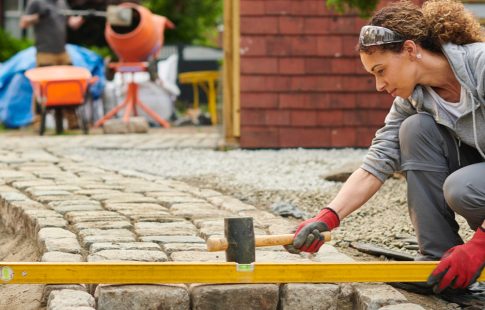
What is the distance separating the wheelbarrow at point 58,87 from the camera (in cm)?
1250

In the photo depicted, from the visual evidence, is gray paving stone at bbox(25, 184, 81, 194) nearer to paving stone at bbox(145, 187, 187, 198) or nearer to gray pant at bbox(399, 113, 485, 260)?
paving stone at bbox(145, 187, 187, 198)

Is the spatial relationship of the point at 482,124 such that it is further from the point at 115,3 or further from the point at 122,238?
the point at 115,3

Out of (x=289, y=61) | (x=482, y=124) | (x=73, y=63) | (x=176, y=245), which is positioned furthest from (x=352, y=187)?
(x=73, y=63)

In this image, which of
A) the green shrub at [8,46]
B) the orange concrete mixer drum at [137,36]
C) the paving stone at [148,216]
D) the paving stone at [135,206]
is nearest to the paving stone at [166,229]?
the paving stone at [148,216]

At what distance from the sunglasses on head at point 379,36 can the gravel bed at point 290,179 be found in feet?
3.68

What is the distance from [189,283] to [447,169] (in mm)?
1108

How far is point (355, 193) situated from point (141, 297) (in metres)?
0.96

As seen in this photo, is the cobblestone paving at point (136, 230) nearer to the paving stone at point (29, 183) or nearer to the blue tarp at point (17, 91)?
the paving stone at point (29, 183)

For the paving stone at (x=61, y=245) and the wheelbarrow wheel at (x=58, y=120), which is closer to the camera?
the paving stone at (x=61, y=245)

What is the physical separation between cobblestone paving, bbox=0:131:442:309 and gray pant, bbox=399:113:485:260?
33 cm

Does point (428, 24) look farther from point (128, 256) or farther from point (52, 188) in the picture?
point (52, 188)

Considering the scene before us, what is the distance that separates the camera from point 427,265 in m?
3.67

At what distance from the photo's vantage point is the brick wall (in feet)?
33.1

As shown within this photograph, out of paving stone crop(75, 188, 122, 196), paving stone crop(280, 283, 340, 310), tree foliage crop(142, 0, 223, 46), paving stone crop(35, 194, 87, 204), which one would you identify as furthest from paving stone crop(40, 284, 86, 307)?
tree foliage crop(142, 0, 223, 46)
